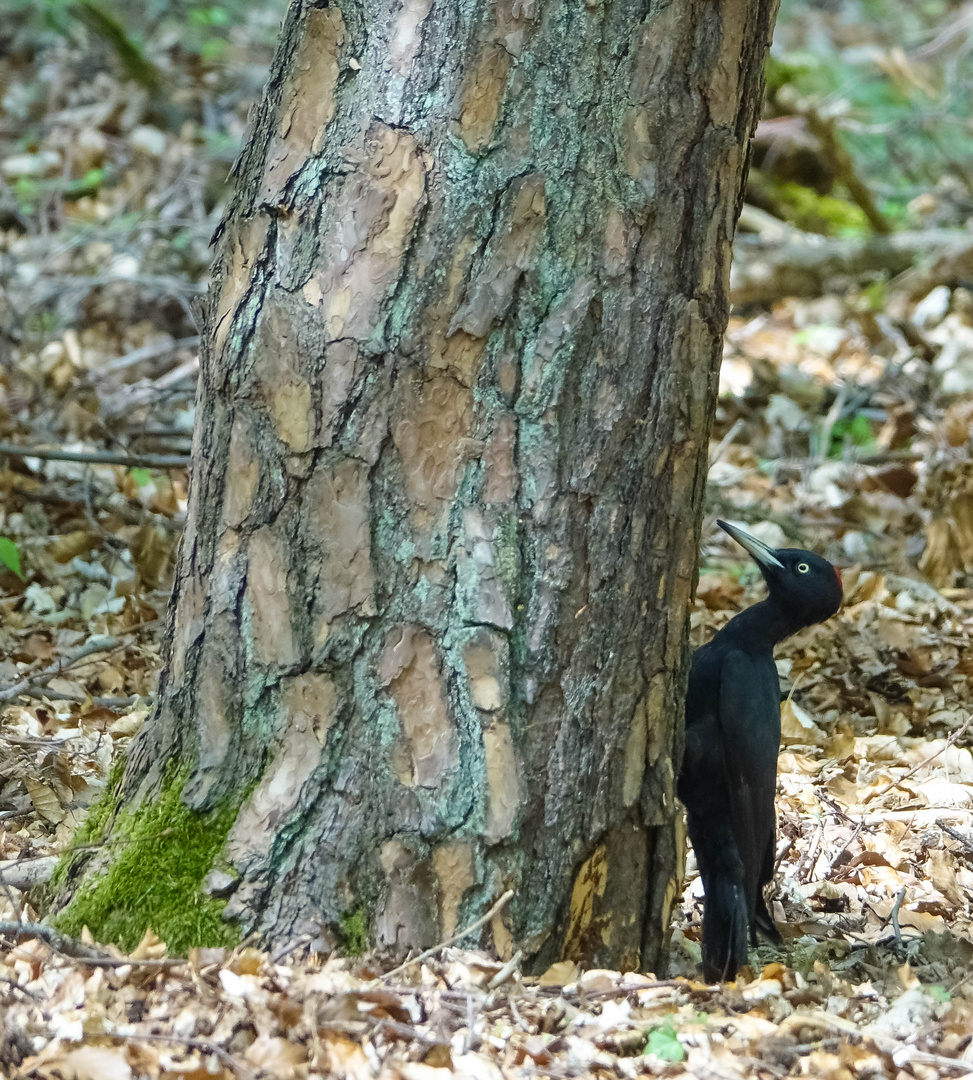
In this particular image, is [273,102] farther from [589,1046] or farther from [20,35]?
[20,35]

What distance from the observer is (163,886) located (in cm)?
227

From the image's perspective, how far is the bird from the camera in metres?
2.76

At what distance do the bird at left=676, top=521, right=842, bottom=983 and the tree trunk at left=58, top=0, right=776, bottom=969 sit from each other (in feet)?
2.10

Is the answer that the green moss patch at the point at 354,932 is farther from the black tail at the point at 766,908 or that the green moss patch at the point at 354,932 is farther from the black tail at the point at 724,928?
the black tail at the point at 766,908

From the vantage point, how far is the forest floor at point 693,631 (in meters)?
2.04

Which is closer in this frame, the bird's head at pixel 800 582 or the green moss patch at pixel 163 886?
the green moss patch at pixel 163 886

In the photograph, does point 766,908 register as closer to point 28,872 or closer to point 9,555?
point 28,872

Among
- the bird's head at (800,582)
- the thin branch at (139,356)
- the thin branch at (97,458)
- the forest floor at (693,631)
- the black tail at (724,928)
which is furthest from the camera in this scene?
the thin branch at (139,356)

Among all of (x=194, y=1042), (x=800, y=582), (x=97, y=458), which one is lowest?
(x=194, y=1042)

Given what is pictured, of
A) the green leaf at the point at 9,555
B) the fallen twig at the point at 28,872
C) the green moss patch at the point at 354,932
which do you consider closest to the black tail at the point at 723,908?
the green moss patch at the point at 354,932

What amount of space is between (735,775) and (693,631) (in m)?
1.79

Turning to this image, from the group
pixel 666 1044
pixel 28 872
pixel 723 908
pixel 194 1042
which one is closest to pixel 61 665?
pixel 28 872

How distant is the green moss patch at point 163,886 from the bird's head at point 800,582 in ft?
5.66

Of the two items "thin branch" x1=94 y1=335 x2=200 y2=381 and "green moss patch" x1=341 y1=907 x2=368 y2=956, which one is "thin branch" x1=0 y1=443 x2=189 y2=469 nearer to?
"thin branch" x1=94 y1=335 x2=200 y2=381
